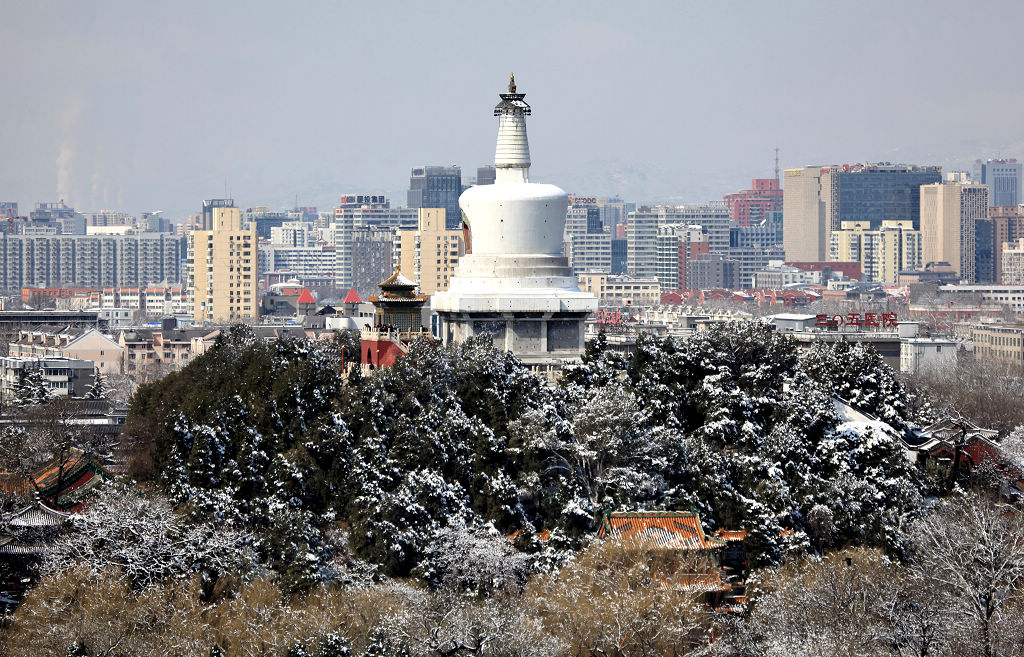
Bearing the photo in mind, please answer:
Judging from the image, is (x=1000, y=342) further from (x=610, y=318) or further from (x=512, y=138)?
(x=512, y=138)

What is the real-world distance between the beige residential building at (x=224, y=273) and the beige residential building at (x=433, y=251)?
13.4 metres

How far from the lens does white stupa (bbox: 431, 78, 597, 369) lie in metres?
55.3

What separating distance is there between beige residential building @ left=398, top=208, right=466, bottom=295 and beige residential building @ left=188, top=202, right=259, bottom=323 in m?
13.4

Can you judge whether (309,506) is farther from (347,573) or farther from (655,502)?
(655,502)

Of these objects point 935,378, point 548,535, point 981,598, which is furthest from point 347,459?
point 935,378

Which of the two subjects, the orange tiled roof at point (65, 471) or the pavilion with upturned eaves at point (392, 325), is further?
the pavilion with upturned eaves at point (392, 325)

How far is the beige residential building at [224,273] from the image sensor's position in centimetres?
15062

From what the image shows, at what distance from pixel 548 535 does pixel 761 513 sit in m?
4.29

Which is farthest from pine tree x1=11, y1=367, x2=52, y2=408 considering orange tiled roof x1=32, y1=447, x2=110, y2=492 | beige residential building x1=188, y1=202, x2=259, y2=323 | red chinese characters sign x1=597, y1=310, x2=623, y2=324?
beige residential building x1=188, y1=202, x2=259, y2=323

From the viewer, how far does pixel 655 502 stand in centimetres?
4356

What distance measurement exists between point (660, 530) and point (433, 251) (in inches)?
4755

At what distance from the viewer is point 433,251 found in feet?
528

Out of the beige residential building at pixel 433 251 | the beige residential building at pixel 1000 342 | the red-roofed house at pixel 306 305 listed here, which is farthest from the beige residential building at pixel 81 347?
the beige residential building at pixel 433 251

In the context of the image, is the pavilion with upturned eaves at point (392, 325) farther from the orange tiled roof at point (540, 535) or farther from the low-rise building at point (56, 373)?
the low-rise building at point (56, 373)
